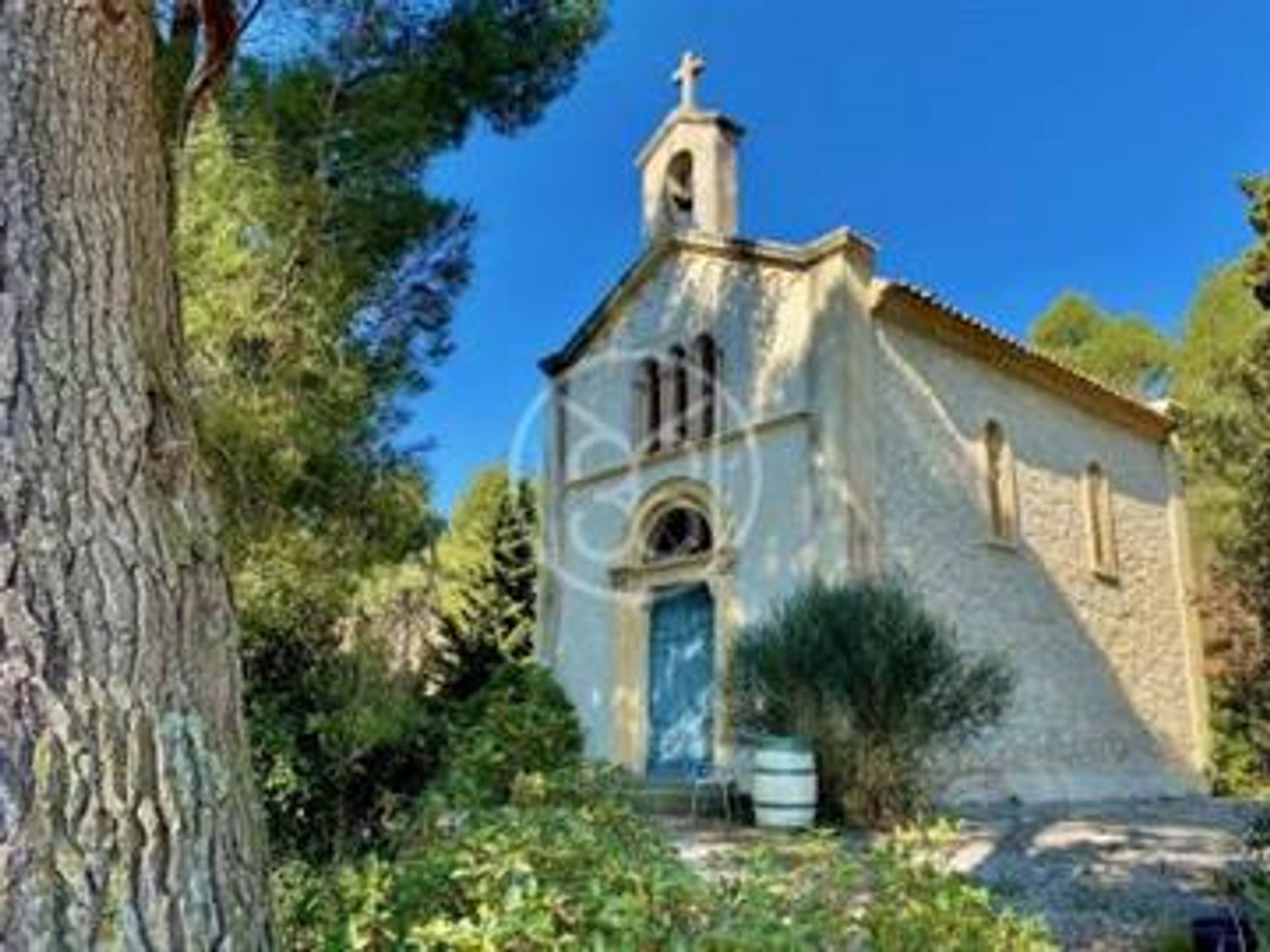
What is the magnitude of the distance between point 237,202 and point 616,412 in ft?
26.6

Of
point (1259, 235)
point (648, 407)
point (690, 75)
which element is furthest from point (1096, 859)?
point (690, 75)

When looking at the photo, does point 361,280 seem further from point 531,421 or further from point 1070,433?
point 1070,433

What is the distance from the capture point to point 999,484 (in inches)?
586

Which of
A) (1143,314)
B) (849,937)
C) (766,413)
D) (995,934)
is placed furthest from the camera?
(1143,314)

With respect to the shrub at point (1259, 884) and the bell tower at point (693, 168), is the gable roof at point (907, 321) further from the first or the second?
the shrub at point (1259, 884)

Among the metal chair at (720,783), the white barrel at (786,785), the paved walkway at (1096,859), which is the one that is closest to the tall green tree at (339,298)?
the paved walkway at (1096,859)

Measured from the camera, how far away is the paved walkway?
227 inches

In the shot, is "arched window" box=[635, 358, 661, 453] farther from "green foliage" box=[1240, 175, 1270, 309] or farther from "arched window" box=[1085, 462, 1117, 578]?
"green foliage" box=[1240, 175, 1270, 309]

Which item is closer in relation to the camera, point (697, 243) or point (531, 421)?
point (697, 243)

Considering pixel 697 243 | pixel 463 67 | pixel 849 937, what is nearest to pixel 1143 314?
pixel 697 243

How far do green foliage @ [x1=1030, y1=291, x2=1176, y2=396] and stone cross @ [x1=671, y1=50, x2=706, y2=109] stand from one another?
56.6 feet

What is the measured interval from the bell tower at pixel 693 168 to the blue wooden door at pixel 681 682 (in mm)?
4729

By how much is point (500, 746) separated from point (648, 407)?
9.01 metres

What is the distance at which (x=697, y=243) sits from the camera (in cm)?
1519
